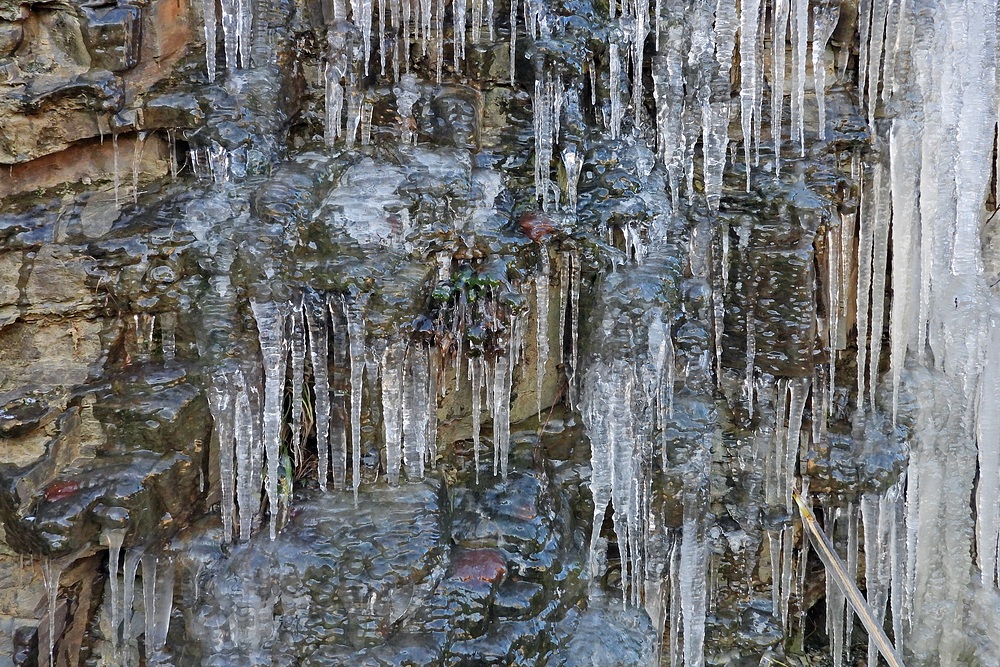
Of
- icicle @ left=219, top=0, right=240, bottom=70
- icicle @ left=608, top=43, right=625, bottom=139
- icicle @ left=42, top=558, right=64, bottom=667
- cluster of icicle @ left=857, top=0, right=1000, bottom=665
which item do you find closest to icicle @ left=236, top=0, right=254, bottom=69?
icicle @ left=219, top=0, right=240, bottom=70

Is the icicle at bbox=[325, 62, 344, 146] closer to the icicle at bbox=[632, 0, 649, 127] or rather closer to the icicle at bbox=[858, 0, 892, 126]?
the icicle at bbox=[632, 0, 649, 127]

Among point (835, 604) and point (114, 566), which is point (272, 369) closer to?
point (114, 566)

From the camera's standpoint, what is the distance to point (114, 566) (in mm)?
3451

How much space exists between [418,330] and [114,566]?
6.03 feet

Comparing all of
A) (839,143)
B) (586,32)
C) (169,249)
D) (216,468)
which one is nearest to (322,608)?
(216,468)

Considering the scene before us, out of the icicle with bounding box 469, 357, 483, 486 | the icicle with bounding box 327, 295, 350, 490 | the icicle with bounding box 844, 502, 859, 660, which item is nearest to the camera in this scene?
the icicle with bounding box 327, 295, 350, 490

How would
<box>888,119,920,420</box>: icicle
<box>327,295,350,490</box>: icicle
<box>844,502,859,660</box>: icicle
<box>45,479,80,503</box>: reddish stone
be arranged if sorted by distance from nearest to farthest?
A: 1. <box>45,479,80,503</box>: reddish stone
2. <box>327,295,350,490</box>: icicle
3. <box>888,119,920,420</box>: icicle
4. <box>844,502,859,660</box>: icicle

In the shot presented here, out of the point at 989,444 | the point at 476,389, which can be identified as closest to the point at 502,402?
the point at 476,389

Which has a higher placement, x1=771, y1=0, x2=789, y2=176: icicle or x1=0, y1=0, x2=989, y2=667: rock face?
x1=771, y1=0, x2=789, y2=176: icicle

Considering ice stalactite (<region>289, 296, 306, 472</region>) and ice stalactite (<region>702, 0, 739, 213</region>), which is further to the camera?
ice stalactite (<region>702, 0, 739, 213</region>)

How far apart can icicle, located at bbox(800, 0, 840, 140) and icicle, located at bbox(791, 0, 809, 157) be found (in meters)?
0.06

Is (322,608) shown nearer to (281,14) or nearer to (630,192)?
(630,192)

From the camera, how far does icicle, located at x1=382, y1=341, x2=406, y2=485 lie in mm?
3674

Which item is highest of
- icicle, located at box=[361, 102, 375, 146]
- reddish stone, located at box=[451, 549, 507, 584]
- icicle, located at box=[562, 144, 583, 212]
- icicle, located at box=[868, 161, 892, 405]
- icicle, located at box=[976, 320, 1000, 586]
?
icicle, located at box=[361, 102, 375, 146]
